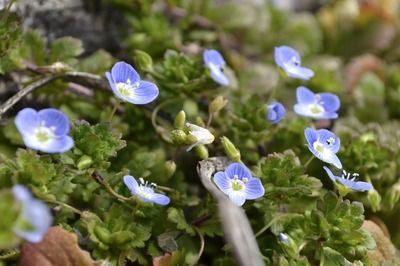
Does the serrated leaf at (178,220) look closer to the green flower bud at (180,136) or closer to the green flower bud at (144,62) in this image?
the green flower bud at (180,136)

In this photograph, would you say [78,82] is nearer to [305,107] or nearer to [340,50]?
[305,107]

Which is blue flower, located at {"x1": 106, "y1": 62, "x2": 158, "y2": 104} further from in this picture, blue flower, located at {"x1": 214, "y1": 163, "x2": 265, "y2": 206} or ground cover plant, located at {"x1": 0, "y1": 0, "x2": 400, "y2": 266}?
blue flower, located at {"x1": 214, "y1": 163, "x2": 265, "y2": 206}

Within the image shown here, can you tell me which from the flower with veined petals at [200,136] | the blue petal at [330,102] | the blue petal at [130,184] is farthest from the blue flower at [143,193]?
the blue petal at [330,102]

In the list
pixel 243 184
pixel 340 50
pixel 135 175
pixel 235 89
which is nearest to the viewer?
pixel 243 184

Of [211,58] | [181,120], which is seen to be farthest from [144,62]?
[181,120]

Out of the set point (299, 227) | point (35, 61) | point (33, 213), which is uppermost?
point (33, 213)

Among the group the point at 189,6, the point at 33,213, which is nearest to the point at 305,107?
the point at 189,6

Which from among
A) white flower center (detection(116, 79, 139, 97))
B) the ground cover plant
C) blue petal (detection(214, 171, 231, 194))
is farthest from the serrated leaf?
white flower center (detection(116, 79, 139, 97))
